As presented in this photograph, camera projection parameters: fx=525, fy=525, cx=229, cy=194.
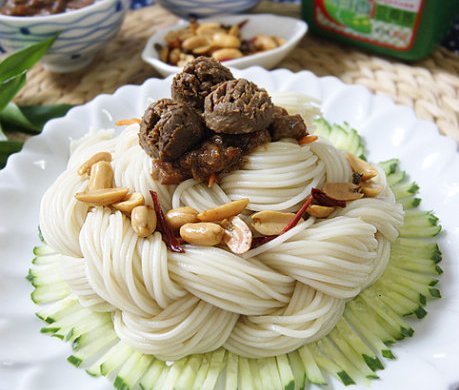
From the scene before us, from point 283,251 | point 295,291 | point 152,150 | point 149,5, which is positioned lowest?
point 149,5

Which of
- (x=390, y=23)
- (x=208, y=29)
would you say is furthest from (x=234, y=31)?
(x=390, y=23)

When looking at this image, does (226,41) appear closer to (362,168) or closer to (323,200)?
(362,168)

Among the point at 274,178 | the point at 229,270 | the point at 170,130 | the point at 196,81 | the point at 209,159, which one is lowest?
the point at 229,270

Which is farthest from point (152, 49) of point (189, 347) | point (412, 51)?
point (189, 347)

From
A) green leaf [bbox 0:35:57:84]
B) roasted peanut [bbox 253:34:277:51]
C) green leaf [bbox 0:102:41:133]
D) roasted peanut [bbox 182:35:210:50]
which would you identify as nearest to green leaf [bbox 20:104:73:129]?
green leaf [bbox 0:102:41:133]

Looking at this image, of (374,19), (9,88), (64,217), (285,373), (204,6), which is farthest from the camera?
(204,6)

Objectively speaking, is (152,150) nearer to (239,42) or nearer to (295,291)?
(295,291)

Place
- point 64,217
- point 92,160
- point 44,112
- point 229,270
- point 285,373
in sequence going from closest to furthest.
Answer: point 285,373, point 229,270, point 64,217, point 92,160, point 44,112
